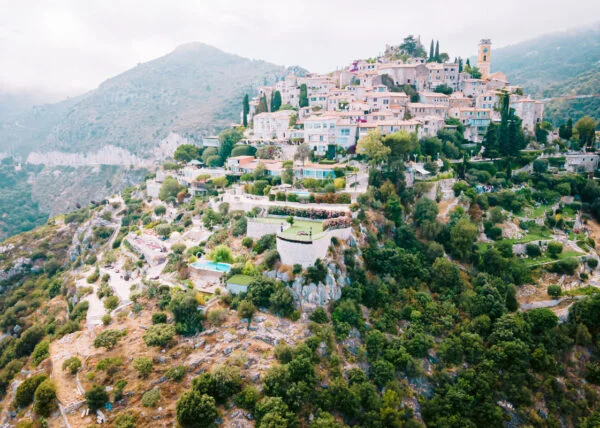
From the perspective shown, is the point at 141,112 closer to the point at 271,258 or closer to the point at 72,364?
the point at 271,258

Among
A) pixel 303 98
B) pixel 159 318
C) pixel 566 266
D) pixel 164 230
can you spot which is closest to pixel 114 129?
pixel 303 98

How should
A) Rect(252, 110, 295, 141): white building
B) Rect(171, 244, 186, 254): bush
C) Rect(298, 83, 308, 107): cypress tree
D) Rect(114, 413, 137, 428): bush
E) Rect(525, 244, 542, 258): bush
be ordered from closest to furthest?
Rect(114, 413, 137, 428): bush → Rect(171, 244, 186, 254): bush → Rect(525, 244, 542, 258): bush → Rect(252, 110, 295, 141): white building → Rect(298, 83, 308, 107): cypress tree

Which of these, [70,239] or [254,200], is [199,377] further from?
[70,239]

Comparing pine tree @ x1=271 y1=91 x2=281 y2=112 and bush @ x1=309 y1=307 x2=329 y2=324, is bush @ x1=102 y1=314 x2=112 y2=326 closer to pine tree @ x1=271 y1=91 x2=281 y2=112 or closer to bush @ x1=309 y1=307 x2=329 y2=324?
bush @ x1=309 y1=307 x2=329 y2=324

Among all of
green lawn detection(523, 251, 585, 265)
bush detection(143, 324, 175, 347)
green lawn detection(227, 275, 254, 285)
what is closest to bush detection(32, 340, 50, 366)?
bush detection(143, 324, 175, 347)

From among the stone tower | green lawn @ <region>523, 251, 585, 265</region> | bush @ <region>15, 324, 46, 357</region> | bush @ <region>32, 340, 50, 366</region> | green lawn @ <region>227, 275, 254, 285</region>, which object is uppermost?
the stone tower

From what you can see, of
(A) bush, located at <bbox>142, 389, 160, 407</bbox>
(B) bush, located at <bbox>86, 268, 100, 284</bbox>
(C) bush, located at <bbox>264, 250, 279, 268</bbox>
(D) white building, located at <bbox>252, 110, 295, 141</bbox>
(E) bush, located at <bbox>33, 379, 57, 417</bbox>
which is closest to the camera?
(A) bush, located at <bbox>142, 389, 160, 407</bbox>
